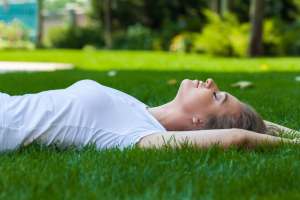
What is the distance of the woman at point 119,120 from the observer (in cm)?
317

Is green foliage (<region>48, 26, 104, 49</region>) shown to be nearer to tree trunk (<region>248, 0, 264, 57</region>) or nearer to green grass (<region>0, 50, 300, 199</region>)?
tree trunk (<region>248, 0, 264, 57</region>)

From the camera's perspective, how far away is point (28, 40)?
31906 millimetres

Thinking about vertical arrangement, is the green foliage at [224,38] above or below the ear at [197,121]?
below

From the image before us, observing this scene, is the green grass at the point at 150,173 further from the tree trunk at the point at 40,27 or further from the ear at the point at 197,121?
the tree trunk at the point at 40,27

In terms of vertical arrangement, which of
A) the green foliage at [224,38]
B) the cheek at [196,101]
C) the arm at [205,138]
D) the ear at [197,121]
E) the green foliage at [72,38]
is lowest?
the green foliage at [72,38]

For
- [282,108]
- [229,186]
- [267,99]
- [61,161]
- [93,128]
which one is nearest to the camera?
[229,186]

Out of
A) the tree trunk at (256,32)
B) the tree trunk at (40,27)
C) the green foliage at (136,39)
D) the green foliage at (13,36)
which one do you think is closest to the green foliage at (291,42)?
the tree trunk at (256,32)

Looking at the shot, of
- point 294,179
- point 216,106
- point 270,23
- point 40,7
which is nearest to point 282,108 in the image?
point 216,106

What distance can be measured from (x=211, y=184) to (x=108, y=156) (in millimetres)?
625

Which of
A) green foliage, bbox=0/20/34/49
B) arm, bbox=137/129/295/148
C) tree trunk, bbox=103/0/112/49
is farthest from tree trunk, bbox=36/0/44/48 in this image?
arm, bbox=137/129/295/148

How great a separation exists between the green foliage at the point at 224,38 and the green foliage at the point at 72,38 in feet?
41.4

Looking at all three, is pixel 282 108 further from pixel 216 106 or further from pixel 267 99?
pixel 216 106

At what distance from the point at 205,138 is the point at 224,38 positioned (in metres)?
14.5

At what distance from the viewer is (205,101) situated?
3340 mm
